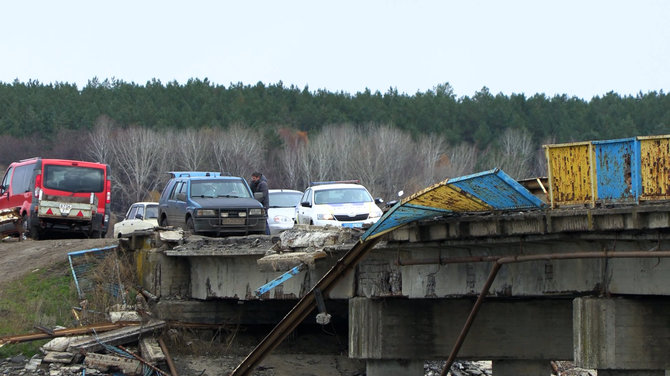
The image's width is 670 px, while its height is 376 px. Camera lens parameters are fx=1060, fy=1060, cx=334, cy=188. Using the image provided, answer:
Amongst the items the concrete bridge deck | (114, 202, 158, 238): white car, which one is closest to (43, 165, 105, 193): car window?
(114, 202, 158, 238): white car

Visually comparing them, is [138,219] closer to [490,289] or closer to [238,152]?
[490,289]

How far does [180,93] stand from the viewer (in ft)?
389

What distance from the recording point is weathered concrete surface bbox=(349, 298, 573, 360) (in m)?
18.9

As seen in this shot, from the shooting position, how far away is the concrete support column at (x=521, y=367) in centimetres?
2000

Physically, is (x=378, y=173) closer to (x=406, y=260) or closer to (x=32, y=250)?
(x=32, y=250)

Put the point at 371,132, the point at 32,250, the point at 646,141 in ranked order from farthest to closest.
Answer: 1. the point at 371,132
2. the point at 32,250
3. the point at 646,141

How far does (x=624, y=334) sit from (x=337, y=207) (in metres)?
15.2

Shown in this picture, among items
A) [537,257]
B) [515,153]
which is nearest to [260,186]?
[537,257]

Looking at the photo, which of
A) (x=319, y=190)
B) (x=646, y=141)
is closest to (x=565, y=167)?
(x=646, y=141)

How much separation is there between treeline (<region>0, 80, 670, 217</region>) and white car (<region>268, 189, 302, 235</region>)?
50.2 m

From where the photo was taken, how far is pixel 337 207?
1136 inches

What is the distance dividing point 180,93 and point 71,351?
323 feet

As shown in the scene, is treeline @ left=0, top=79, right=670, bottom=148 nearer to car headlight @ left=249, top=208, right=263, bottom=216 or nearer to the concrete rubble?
car headlight @ left=249, top=208, right=263, bottom=216

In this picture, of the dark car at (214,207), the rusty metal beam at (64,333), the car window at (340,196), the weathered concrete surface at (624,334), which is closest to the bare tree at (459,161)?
the car window at (340,196)
